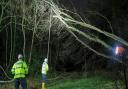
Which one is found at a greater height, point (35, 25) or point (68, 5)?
point (68, 5)

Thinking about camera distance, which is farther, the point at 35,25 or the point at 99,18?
the point at 99,18

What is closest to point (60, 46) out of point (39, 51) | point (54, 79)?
point (39, 51)

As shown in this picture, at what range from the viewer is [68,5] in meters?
27.3

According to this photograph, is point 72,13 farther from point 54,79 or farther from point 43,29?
point 54,79

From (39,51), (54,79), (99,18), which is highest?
(99,18)

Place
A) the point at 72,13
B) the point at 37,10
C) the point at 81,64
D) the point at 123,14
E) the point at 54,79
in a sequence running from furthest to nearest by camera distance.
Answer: the point at 81,64, the point at 54,79, the point at 123,14, the point at 72,13, the point at 37,10

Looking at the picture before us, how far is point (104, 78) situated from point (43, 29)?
499 cm

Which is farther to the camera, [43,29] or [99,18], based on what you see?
[99,18]

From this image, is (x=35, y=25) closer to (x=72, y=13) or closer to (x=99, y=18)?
(x=72, y=13)

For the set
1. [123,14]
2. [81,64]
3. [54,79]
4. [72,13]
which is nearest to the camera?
[72,13]

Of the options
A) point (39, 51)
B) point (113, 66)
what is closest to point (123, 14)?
point (113, 66)

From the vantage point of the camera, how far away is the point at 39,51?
32000 mm

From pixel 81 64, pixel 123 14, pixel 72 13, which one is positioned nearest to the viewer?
pixel 72 13

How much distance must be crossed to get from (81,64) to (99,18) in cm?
490
